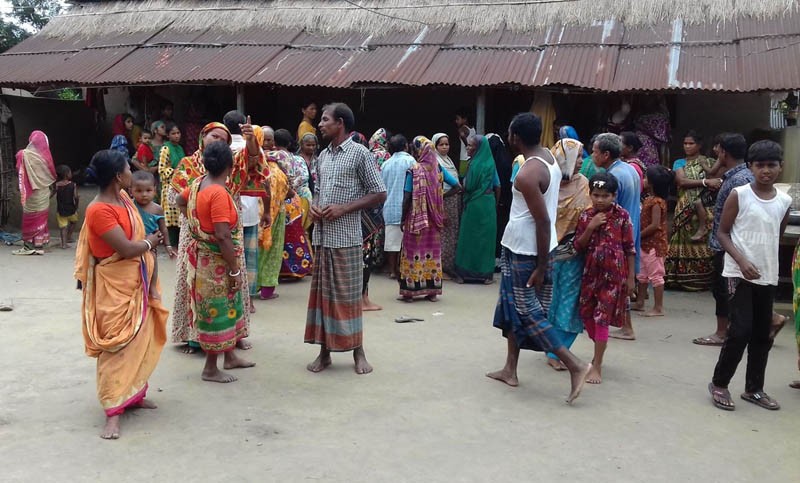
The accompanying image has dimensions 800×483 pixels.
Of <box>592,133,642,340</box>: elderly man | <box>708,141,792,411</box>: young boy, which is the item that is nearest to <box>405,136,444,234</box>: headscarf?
<box>592,133,642,340</box>: elderly man

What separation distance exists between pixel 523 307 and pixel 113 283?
2.28 metres

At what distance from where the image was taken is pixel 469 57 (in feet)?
30.3

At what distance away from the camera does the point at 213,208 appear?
4090 mm

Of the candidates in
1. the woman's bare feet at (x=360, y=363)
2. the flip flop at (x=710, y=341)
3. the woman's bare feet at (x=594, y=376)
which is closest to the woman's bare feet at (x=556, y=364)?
the woman's bare feet at (x=594, y=376)

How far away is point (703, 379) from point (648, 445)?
139 cm

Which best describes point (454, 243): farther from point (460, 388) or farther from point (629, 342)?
point (460, 388)

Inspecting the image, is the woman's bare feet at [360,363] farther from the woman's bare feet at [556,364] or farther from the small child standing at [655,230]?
the small child standing at [655,230]

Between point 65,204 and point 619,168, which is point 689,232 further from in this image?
point 65,204

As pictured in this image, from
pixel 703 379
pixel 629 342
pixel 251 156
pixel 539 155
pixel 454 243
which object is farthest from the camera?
pixel 454 243

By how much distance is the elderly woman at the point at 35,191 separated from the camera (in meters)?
9.52

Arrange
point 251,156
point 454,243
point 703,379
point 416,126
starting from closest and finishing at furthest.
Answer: point 703,379 < point 251,156 < point 454,243 < point 416,126

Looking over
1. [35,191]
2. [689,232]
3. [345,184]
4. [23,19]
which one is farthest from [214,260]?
[23,19]

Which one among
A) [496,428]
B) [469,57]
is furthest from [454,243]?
[496,428]

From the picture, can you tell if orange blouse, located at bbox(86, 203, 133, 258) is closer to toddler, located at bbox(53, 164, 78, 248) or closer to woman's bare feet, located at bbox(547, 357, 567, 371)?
woman's bare feet, located at bbox(547, 357, 567, 371)
